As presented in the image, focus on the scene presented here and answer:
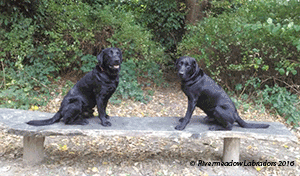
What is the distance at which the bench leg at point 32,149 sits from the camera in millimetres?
3078

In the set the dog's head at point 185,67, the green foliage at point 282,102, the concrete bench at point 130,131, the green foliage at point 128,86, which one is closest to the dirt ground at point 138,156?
the concrete bench at point 130,131

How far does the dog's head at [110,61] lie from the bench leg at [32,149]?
1.26 meters

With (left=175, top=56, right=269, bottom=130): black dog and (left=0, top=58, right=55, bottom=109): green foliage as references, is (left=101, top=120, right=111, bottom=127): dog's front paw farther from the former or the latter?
(left=0, top=58, right=55, bottom=109): green foliage

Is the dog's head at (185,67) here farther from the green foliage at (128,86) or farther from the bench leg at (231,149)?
the green foliage at (128,86)

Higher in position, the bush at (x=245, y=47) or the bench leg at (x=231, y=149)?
the bush at (x=245, y=47)

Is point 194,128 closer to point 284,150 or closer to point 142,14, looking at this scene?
point 284,150

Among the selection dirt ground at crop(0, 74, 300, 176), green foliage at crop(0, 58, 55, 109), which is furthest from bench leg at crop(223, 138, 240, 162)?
green foliage at crop(0, 58, 55, 109)

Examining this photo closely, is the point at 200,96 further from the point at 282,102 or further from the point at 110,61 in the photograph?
the point at 282,102

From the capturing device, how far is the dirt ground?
10.3 feet

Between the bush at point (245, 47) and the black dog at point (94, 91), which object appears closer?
the black dog at point (94, 91)

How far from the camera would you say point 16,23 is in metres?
5.29

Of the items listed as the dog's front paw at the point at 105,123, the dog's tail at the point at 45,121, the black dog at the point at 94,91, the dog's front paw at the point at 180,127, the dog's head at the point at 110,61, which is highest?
the dog's head at the point at 110,61

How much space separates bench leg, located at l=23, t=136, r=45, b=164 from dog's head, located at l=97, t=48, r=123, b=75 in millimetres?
1264

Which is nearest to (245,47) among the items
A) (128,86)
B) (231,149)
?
(128,86)
